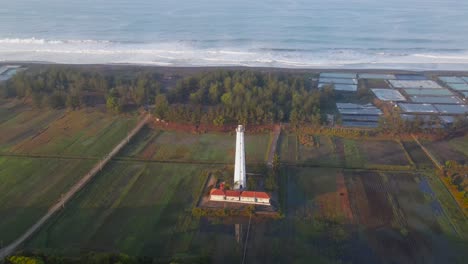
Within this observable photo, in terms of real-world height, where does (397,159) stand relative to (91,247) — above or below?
above

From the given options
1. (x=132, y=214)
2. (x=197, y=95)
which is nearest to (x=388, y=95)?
(x=197, y=95)

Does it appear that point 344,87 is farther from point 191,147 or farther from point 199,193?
point 199,193

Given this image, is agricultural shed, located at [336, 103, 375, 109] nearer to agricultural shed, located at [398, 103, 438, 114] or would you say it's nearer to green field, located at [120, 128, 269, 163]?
agricultural shed, located at [398, 103, 438, 114]

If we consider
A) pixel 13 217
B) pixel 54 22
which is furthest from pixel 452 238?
pixel 54 22

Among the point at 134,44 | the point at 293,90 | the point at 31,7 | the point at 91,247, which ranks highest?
the point at 31,7

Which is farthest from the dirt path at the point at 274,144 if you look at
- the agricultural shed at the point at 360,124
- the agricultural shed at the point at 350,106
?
the agricultural shed at the point at 350,106

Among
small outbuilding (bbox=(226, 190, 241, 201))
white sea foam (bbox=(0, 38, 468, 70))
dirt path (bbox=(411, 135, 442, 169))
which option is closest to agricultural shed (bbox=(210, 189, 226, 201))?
small outbuilding (bbox=(226, 190, 241, 201))

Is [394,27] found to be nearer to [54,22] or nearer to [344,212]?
[344,212]

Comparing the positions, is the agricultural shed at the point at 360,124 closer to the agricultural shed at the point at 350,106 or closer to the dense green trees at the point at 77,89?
the agricultural shed at the point at 350,106
